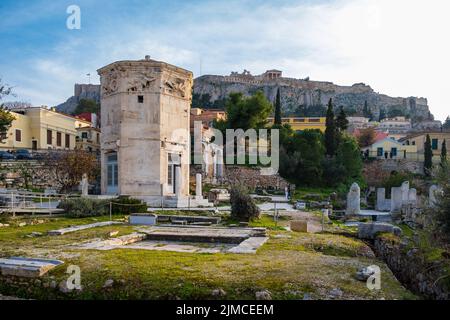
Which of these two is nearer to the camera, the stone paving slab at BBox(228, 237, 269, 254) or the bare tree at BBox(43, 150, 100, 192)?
the stone paving slab at BBox(228, 237, 269, 254)

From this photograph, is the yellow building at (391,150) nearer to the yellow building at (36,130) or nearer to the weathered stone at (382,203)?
the weathered stone at (382,203)

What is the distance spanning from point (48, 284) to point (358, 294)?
196 inches

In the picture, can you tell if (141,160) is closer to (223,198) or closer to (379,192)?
(223,198)

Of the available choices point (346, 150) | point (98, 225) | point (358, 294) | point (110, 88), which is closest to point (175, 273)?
point (358, 294)

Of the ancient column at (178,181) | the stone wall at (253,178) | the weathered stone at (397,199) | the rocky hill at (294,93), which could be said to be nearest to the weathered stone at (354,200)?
the weathered stone at (397,199)

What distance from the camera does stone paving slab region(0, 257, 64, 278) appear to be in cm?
720

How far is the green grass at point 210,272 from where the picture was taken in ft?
20.9

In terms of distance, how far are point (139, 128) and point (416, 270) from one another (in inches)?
714

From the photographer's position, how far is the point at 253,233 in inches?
498

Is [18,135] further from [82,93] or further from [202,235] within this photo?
[82,93]

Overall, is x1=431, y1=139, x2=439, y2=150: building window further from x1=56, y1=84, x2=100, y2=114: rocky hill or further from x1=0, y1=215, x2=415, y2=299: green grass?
x1=56, y1=84, x2=100, y2=114: rocky hill

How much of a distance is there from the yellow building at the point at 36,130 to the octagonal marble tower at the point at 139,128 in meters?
23.7

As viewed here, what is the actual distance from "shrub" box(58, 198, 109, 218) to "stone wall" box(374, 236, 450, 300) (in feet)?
38.7

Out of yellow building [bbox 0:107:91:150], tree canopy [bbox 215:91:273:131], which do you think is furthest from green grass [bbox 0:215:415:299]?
tree canopy [bbox 215:91:273:131]
